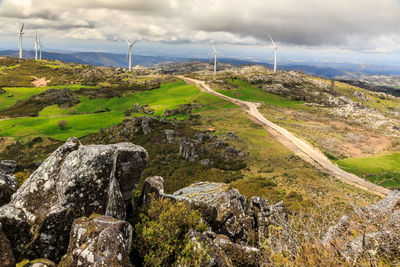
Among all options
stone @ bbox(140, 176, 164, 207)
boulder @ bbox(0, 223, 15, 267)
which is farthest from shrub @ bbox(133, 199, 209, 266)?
boulder @ bbox(0, 223, 15, 267)

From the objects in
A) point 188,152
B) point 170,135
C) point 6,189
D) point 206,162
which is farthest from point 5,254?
point 170,135

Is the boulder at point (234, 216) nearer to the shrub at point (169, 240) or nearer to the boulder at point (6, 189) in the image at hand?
the shrub at point (169, 240)

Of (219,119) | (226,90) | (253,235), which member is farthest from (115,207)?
(226,90)

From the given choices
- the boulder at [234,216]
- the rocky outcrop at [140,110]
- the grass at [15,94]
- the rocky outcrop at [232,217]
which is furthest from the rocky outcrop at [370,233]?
the grass at [15,94]

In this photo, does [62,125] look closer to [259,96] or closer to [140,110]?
[140,110]

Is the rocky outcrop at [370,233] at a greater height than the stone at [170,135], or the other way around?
the rocky outcrop at [370,233]

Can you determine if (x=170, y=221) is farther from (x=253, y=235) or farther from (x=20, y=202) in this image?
(x=20, y=202)
